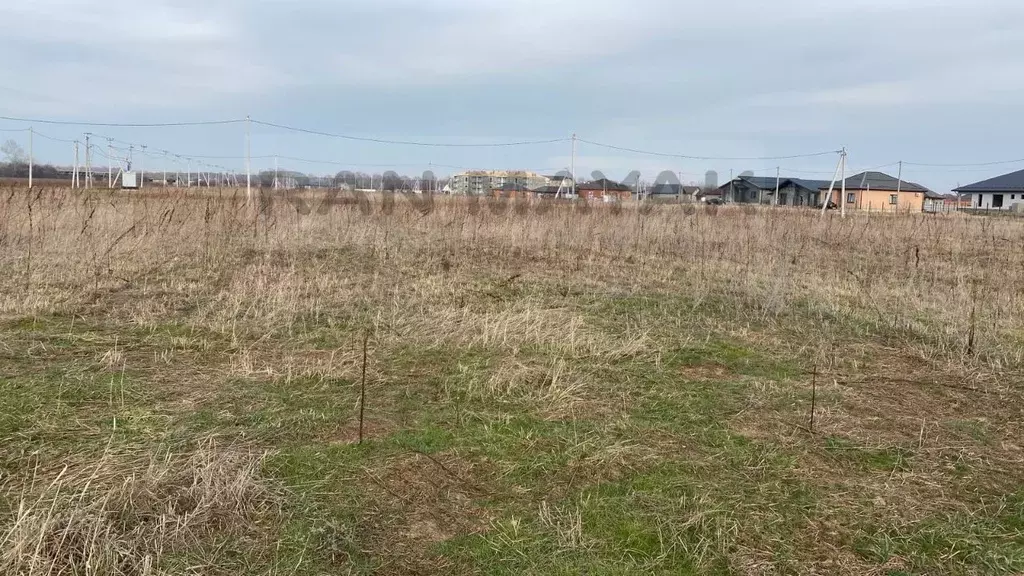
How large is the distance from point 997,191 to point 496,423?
215 ft

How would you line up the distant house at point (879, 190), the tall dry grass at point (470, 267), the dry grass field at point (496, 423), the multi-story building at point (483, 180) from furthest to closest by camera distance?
the distant house at point (879, 190)
the multi-story building at point (483, 180)
the tall dry grass at point (470, 267)
the dry grass field at point (496, 423)

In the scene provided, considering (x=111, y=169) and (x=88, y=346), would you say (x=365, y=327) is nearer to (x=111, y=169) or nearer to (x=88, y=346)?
(x=88, y=346)

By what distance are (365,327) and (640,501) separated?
3.29 meters

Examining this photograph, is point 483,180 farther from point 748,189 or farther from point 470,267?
point 470,267

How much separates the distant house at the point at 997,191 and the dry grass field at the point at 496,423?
5651 centimetres

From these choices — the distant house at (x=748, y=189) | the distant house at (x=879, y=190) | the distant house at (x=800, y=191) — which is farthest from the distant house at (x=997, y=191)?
the distant house at (x=748, y=189)

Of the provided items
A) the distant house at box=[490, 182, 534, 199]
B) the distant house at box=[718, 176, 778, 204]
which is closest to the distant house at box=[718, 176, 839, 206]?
the distant house at box=[718, 176, 778, 204]

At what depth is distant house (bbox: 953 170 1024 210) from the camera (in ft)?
167

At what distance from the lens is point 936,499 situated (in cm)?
266

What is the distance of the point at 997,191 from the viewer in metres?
52.7

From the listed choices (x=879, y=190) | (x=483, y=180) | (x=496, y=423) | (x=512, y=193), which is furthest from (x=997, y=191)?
(x=496, y=423)

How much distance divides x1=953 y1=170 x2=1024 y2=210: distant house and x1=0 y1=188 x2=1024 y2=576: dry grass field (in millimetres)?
56506

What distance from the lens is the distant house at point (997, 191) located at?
50969mm

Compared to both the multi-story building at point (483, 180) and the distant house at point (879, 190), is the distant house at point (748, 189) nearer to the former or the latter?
the distant house at point (879, 190)
